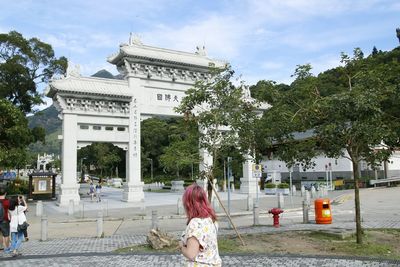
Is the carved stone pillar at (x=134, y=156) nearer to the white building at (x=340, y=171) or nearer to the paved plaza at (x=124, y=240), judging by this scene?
the paved plaza at (x=124, y=240)

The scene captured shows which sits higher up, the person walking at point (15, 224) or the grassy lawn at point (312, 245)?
the person walking at point (15, 224)

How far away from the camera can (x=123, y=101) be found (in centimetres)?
2794

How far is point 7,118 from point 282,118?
22598mm

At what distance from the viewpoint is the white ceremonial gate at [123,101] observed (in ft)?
85.6

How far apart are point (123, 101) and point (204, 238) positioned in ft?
81.8

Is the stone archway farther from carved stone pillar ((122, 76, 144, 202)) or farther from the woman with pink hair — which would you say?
the woman with pink hair

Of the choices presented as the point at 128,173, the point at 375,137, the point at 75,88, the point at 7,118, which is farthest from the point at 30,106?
the point at 375,137

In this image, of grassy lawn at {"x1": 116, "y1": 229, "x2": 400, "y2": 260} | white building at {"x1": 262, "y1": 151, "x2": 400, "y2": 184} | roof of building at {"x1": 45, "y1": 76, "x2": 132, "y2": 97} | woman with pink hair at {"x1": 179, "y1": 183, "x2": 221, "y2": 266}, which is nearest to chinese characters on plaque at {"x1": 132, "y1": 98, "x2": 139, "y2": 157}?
roof of building at {"x1": 45, "y1": 76, "x2": 132, "y2": 97}

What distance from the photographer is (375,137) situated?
972 centimetres

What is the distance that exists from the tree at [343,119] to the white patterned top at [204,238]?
6619 mm

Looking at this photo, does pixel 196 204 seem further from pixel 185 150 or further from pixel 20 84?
pixel 20 84

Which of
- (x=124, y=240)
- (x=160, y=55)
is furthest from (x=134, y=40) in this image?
(x=124, y=240)

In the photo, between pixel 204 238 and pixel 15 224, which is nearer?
pixel 204 238

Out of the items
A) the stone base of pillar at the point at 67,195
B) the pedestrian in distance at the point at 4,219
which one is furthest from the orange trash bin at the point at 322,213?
the stone base of pillar at the point at 67,195
